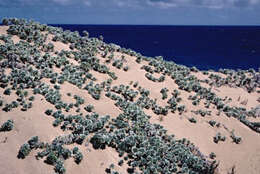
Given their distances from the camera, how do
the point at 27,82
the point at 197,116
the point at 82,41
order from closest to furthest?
the point at 27,82 < the point at 197,116 < the point at 82,41

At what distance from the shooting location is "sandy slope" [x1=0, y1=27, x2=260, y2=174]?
1173 cm

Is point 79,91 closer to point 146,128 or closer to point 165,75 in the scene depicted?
point 146,128

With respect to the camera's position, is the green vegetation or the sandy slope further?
the green vegetation

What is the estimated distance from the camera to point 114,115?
15844mm

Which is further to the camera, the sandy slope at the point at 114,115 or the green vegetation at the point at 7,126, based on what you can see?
the green vegetation at the point at 7,126

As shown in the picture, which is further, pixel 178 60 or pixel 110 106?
pixel 178 60

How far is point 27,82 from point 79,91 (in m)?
3.38

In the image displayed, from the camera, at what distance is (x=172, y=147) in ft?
48.1

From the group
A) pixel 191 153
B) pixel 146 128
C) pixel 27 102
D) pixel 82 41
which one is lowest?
pixel 191 153

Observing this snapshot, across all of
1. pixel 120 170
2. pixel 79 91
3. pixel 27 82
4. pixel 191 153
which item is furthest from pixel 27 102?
pixel 191 153

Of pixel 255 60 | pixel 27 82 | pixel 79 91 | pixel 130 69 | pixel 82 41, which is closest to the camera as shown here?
pixel 27 82

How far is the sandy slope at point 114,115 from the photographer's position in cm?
1173

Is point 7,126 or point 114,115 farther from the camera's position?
point 114,115

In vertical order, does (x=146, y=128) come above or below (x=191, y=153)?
above
